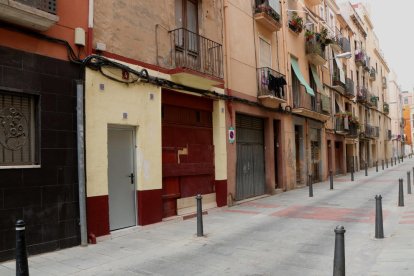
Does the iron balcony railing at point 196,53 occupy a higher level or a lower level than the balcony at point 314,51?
lower

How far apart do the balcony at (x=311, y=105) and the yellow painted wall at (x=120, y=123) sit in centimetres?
1036

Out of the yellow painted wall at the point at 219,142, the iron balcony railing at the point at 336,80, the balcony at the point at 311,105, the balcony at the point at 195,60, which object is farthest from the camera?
the iron balcony railing at the point at 336,80

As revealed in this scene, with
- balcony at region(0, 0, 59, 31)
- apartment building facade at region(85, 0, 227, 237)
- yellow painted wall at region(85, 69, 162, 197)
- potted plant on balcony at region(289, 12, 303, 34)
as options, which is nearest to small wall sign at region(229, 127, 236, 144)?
apartment building facade at region(85, 0, 227, 237)

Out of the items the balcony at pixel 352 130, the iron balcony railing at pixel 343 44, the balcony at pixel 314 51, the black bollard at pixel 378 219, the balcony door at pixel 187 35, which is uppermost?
the iron balcony railing at pixel 343 44

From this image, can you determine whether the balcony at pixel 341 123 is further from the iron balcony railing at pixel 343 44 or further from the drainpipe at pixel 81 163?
the drainpipe at pixel 81 163

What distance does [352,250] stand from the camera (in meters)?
6.85

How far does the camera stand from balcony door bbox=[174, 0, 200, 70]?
A: 10.6 meters

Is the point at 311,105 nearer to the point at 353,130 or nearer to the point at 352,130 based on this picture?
the point at 352,130

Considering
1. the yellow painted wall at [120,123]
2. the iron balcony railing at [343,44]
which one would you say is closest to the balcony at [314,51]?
the iron balcony railing at [343,44]

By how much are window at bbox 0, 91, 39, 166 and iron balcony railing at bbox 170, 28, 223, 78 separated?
4.49 m

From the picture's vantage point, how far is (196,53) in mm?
11195

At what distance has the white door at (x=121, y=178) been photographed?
8.46m

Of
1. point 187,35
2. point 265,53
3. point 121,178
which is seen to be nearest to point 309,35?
point 265,53

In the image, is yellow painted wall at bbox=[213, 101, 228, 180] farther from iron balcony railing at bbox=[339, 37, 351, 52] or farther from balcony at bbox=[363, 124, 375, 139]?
balcony at bbox=[363, 124, 375, 139]
